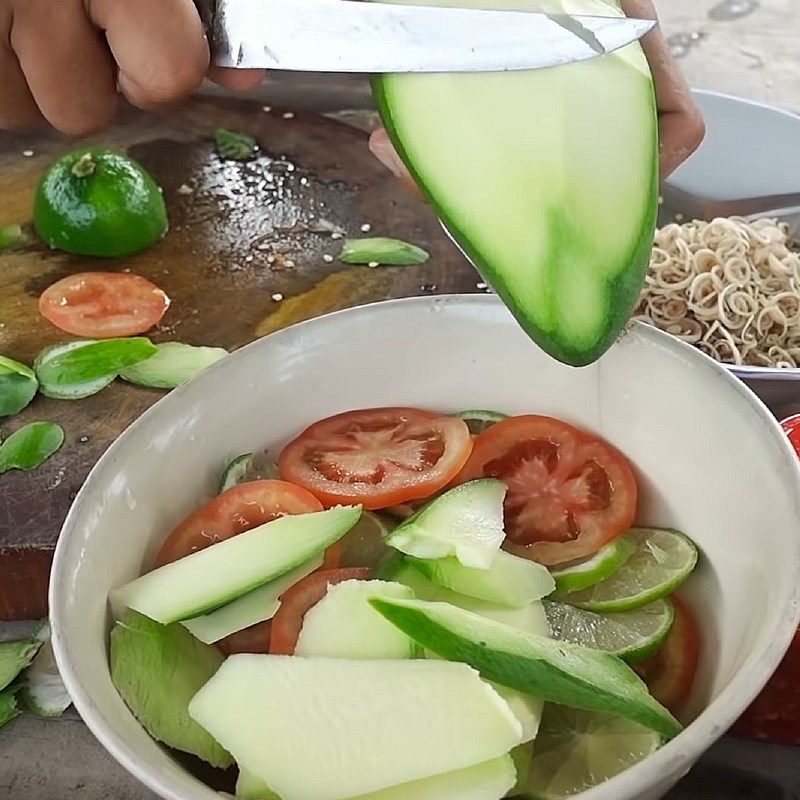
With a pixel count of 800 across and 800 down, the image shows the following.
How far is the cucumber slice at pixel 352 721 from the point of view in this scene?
52 centimetres

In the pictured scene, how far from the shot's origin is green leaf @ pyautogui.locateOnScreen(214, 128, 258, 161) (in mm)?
1348

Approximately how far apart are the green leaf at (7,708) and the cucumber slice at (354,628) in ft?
0.99

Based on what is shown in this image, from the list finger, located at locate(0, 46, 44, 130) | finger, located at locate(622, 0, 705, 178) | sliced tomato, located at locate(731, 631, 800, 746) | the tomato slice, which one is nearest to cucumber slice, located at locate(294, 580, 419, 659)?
the tomato slice

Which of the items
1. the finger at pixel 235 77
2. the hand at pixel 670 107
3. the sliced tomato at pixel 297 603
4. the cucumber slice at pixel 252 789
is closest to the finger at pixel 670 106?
the hand at pixel 670 107

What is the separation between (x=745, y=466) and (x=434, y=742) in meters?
0.26

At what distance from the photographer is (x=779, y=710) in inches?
28.1

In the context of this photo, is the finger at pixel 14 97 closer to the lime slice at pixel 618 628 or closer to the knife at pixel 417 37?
the knife at pixel 417 37

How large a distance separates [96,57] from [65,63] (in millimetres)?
25

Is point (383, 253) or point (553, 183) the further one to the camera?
point (383, 253)

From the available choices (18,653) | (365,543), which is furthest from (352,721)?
(18,653)

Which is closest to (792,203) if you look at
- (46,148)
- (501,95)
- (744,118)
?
(744,118)

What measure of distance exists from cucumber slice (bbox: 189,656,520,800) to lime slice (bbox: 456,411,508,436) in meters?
0.26

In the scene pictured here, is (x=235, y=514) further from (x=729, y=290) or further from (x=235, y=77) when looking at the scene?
(x=729, y=290)

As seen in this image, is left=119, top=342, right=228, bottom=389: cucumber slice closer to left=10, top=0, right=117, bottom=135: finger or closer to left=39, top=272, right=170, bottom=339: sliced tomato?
left=39, top=272, right=170, bottom=339: sliced tomato
